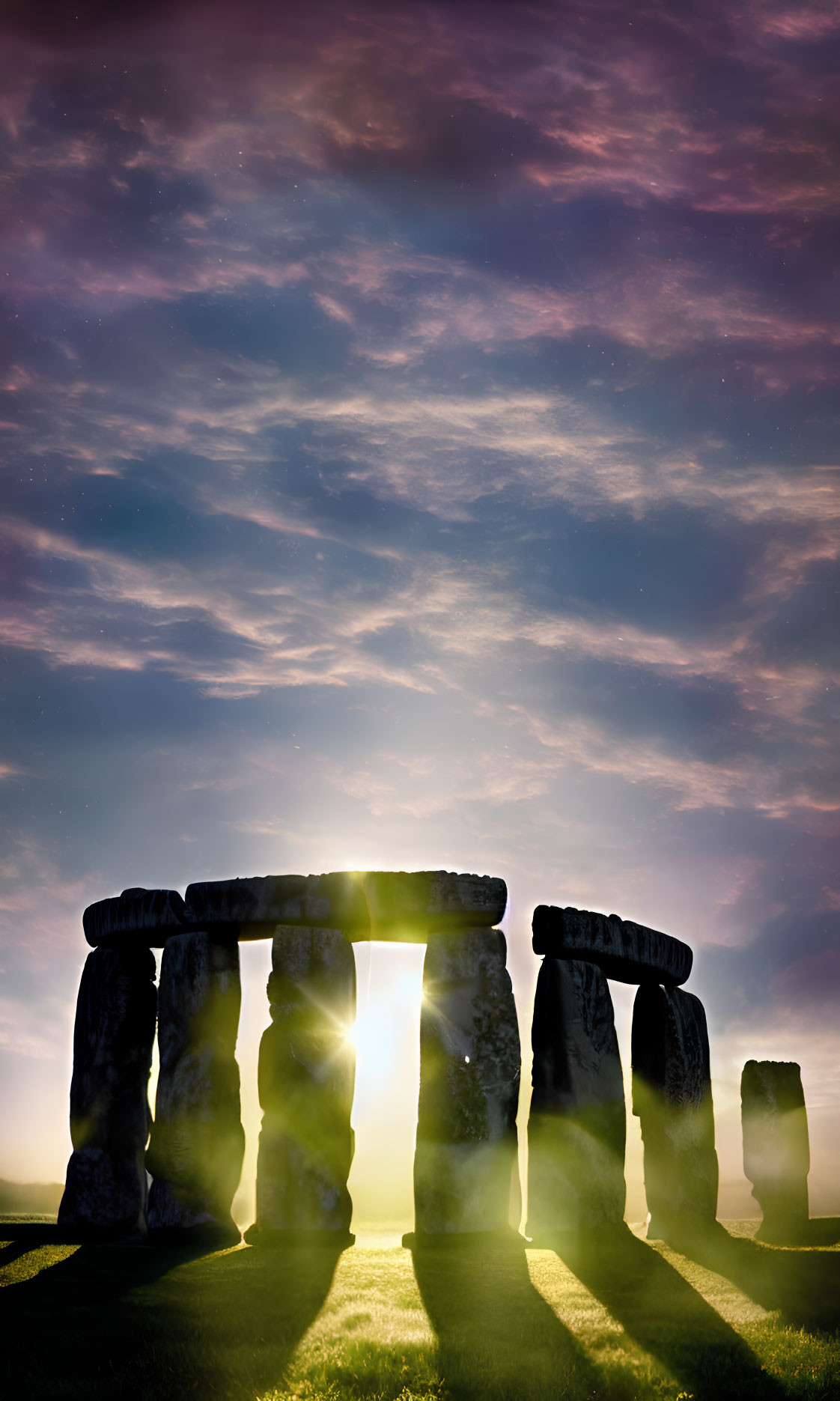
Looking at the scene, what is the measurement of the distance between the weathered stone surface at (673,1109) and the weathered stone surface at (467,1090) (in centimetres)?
267

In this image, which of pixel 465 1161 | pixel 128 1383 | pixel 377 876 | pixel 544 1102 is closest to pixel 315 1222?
pixel 465 1161

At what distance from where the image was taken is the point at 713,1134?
17000 mm

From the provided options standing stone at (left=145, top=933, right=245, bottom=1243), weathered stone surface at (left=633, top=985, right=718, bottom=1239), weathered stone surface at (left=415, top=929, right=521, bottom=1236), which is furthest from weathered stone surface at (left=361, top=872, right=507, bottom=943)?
weathered stone surface at (left=633, top=985, right=718, bottom=1239)

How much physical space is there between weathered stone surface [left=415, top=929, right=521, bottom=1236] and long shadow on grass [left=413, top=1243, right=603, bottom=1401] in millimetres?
911

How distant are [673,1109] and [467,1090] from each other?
3.70 meters

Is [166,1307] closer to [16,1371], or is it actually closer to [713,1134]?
[16,1371]

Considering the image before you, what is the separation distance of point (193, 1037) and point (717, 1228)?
25.3 ft

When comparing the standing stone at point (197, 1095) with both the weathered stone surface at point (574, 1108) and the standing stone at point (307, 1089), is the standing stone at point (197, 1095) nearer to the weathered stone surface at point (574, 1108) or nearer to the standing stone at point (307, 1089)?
the standing stone at point (307, 1089)

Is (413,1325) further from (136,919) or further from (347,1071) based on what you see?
(136,919)

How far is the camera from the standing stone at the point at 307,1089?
14500mm

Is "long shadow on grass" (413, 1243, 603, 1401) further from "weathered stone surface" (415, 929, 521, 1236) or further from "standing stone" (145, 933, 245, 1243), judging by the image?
"standing stone" (145, 933, 245, 1243)

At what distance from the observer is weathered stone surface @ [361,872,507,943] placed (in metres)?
14.9

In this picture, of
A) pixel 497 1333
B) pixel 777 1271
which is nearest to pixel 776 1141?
pixel 777 1271

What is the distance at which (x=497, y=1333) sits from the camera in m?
10.3
